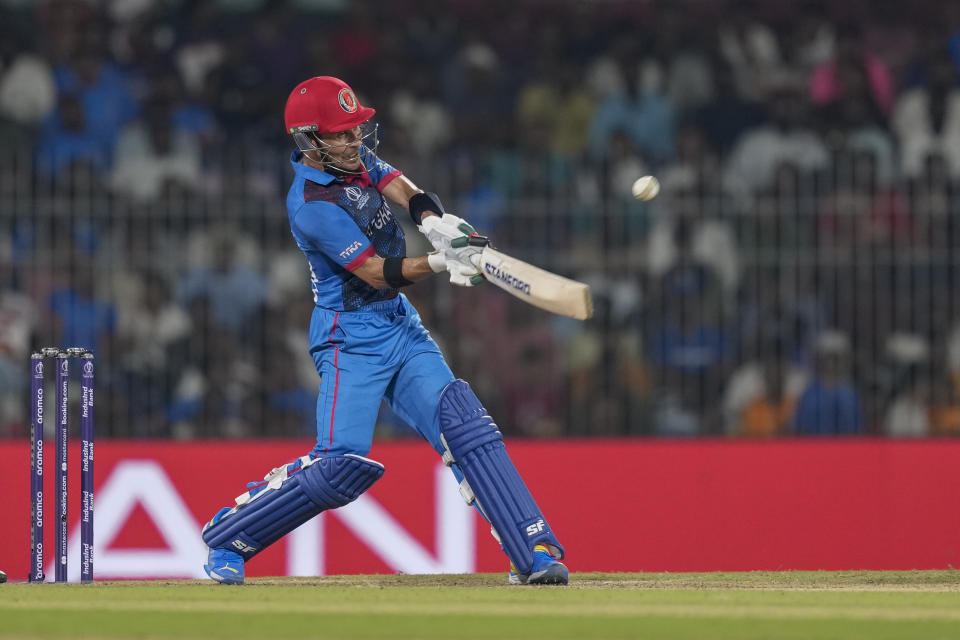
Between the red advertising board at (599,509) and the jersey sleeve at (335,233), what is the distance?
271 centimetres

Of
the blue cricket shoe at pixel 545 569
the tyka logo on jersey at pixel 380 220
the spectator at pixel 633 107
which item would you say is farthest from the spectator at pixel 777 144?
the blue cricket shoe at pixel 545 569

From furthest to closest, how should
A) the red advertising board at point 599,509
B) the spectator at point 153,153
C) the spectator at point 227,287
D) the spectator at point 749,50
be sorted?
the spectator at point 749,50, the spectator at point 153,153, the spectator at point 227,287, the red advertising board at point 599,509

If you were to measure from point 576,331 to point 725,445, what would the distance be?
5.08ft

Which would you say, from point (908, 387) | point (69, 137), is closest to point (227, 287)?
point (69, 137)

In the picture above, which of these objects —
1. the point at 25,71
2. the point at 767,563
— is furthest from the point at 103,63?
the point at 767,563

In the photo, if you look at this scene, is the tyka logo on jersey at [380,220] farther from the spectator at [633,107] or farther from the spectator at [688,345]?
the spectator at [633,107]

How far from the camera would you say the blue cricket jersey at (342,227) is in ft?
22.1

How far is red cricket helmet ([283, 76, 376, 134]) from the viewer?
6848 millimetres

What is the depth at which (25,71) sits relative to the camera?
12.3 metres

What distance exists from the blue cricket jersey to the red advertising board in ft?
8.00

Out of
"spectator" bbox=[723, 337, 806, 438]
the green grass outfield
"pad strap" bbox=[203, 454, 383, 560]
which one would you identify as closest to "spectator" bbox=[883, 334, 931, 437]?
"spectator" bbox=[723, 337, 806, 438]

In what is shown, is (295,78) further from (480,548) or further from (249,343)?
(480,548)

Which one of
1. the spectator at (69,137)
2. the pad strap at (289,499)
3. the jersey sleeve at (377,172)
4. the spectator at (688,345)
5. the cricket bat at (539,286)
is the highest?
the spectator at (69,137)

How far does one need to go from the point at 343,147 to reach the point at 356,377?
94 cm
